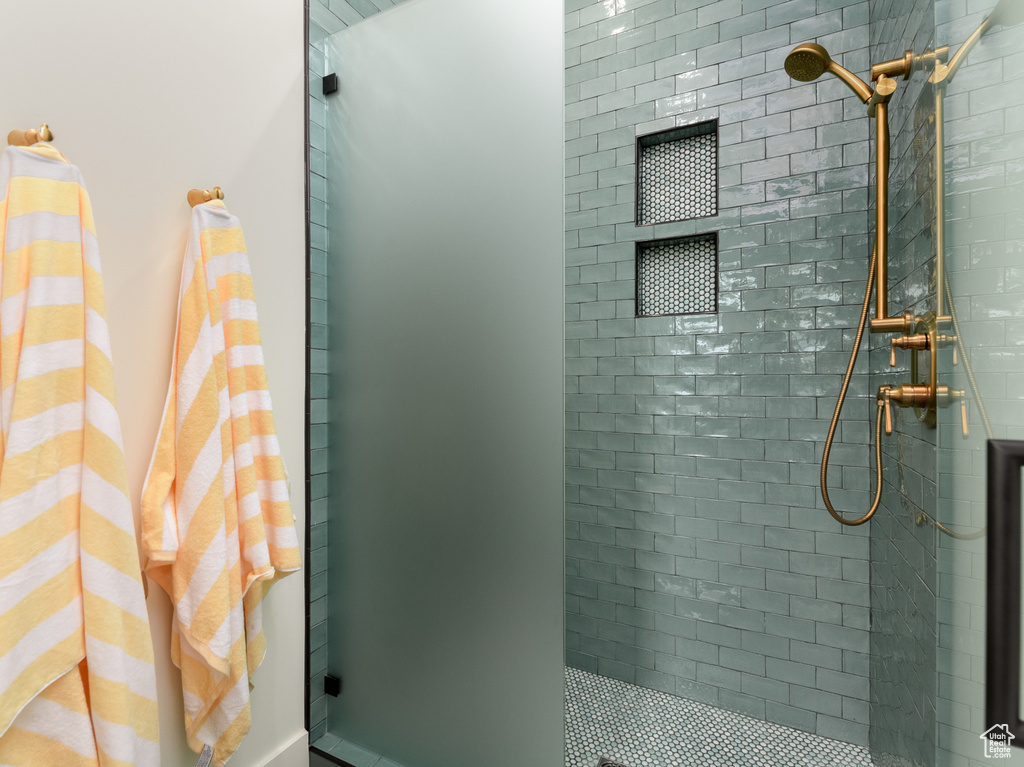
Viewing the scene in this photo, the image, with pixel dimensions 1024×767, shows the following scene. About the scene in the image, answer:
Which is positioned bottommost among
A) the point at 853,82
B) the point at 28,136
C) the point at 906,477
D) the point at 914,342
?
the point at 906,477

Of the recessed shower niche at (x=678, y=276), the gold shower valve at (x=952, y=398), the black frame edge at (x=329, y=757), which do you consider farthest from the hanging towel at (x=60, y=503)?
the recessed shower niche at (x=678, y=276)

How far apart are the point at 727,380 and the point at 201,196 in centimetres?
165

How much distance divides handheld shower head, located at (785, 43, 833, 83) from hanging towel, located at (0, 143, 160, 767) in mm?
1548

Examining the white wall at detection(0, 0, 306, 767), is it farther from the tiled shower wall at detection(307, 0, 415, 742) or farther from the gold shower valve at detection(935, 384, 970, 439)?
the gold shower valve at detection(935, 384, 970, 439)

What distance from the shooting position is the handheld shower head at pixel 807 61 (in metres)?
1.29

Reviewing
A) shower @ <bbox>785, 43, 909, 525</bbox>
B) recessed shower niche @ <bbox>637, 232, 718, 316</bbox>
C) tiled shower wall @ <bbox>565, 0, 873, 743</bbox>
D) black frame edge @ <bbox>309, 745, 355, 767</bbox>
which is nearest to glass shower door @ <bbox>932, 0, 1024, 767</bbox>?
shower @ <bbox>785, 43, 909, 525</bbox>

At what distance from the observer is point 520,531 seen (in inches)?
47.8

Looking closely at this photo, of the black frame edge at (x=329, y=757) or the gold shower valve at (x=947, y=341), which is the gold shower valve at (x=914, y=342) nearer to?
the gold shower valve at (x=947, y=341)

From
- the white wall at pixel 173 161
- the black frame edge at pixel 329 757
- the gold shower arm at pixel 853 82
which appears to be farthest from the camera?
the black frame edge at pixel 329 757

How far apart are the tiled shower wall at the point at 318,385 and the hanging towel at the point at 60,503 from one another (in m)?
0.72

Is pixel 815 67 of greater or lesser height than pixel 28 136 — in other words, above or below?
above

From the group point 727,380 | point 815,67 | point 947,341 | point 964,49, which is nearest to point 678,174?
point 815,67

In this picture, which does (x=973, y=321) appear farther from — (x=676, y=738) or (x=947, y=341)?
(x=676, y=738)

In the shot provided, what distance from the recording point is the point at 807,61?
1.31 metres
